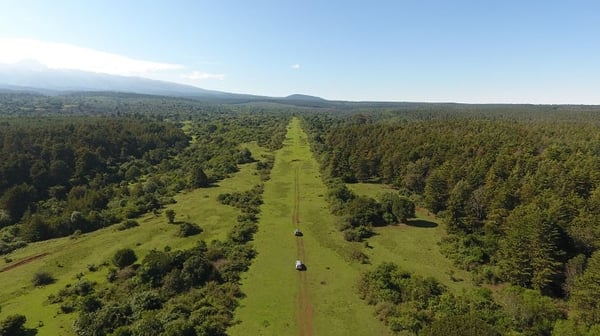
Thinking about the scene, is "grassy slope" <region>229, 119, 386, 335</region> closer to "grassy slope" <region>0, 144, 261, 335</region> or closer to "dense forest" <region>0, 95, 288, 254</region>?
"grassy slope" <region>0, 144, 261, 335</region>

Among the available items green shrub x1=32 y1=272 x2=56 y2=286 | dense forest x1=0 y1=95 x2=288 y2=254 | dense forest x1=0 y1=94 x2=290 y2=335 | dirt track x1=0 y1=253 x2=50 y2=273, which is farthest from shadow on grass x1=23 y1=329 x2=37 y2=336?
dense forest x1=0 y1=95 x2=288 y2=254

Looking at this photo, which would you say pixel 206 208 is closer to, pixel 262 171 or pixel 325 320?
pixel 262 171

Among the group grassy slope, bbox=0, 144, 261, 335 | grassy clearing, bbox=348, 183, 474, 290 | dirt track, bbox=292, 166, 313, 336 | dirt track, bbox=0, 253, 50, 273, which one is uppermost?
grassy clearing, bbox=348, 183, 474, 290

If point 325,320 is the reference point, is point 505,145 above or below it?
above

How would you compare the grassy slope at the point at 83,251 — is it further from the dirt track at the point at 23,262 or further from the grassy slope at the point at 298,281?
the grassy slope at the point at 298,281

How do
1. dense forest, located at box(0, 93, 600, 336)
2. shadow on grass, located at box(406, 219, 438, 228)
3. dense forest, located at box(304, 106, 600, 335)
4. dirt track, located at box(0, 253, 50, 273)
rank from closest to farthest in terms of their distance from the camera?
dense forest, located at box(0, 93, 600, 336) < dense forest, located at box(304, 106, 600, 335) < dirt track, located at box(0, 253, 50, 273) < shadow on grass, located at box(406, 219, 438, 228)

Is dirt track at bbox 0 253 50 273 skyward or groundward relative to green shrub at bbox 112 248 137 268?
groundward

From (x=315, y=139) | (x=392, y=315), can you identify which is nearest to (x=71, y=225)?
(x=392, y=315)
